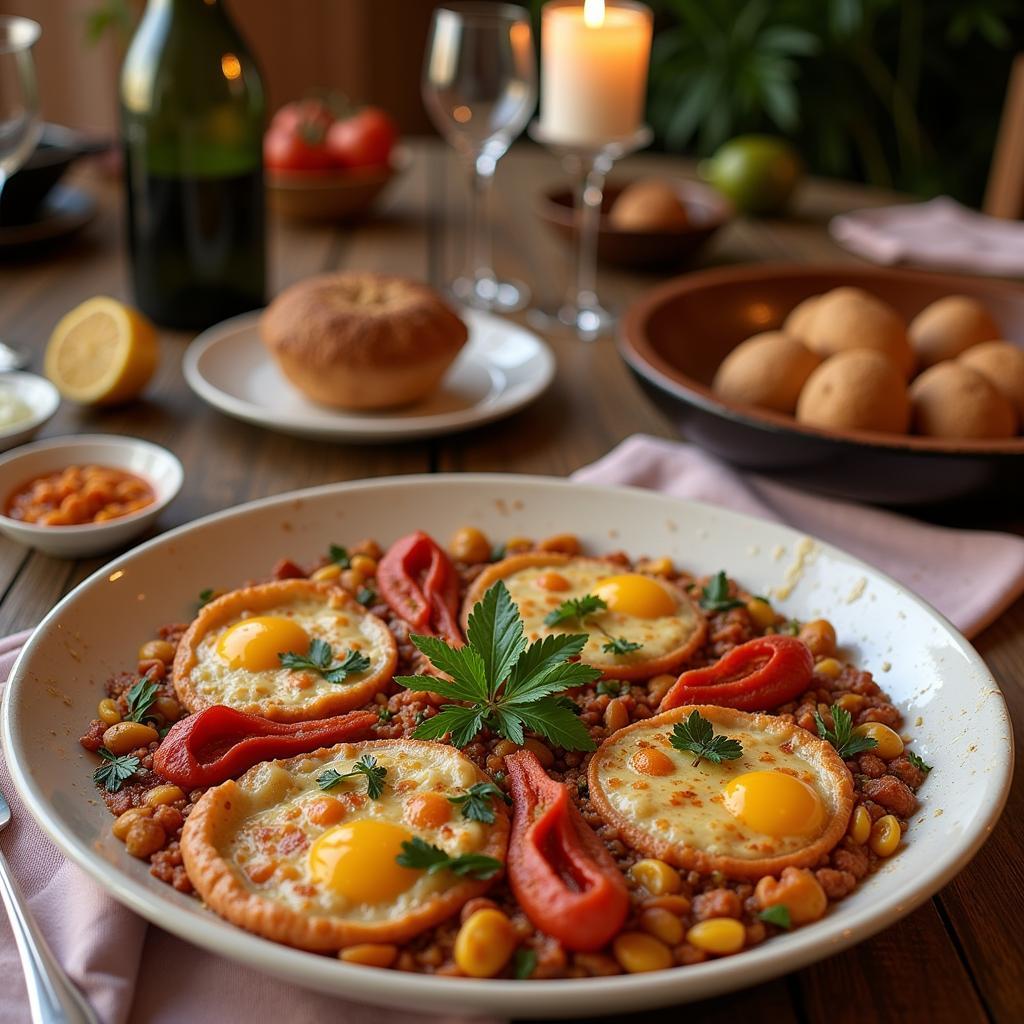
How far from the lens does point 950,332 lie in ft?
8.41

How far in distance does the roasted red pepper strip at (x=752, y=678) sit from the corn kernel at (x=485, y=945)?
19.6 inches

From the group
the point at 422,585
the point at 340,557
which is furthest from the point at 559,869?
the point at 340,557

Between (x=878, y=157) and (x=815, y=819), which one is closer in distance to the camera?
(x=815, y=819)

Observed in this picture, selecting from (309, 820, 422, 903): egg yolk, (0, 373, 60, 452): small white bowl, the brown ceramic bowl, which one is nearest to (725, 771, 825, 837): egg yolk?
(309, 820, 422, 903): egg yolk

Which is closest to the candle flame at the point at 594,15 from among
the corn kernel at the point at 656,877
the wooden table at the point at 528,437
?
the wooden table at the point at 528,437

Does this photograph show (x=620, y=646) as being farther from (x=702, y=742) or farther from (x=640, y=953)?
(x=640, y=953)

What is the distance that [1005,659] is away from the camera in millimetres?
1900

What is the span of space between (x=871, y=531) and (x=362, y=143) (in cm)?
249

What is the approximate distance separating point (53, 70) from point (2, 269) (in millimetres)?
3891

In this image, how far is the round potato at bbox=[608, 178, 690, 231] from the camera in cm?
360

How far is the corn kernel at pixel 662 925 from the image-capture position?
1196mm

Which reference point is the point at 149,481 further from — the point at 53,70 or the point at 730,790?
the point at 53,70

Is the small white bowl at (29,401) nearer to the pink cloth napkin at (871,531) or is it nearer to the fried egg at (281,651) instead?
the fried egg at (281,651)

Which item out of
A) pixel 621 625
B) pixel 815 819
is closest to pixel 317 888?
pixel 815 819
